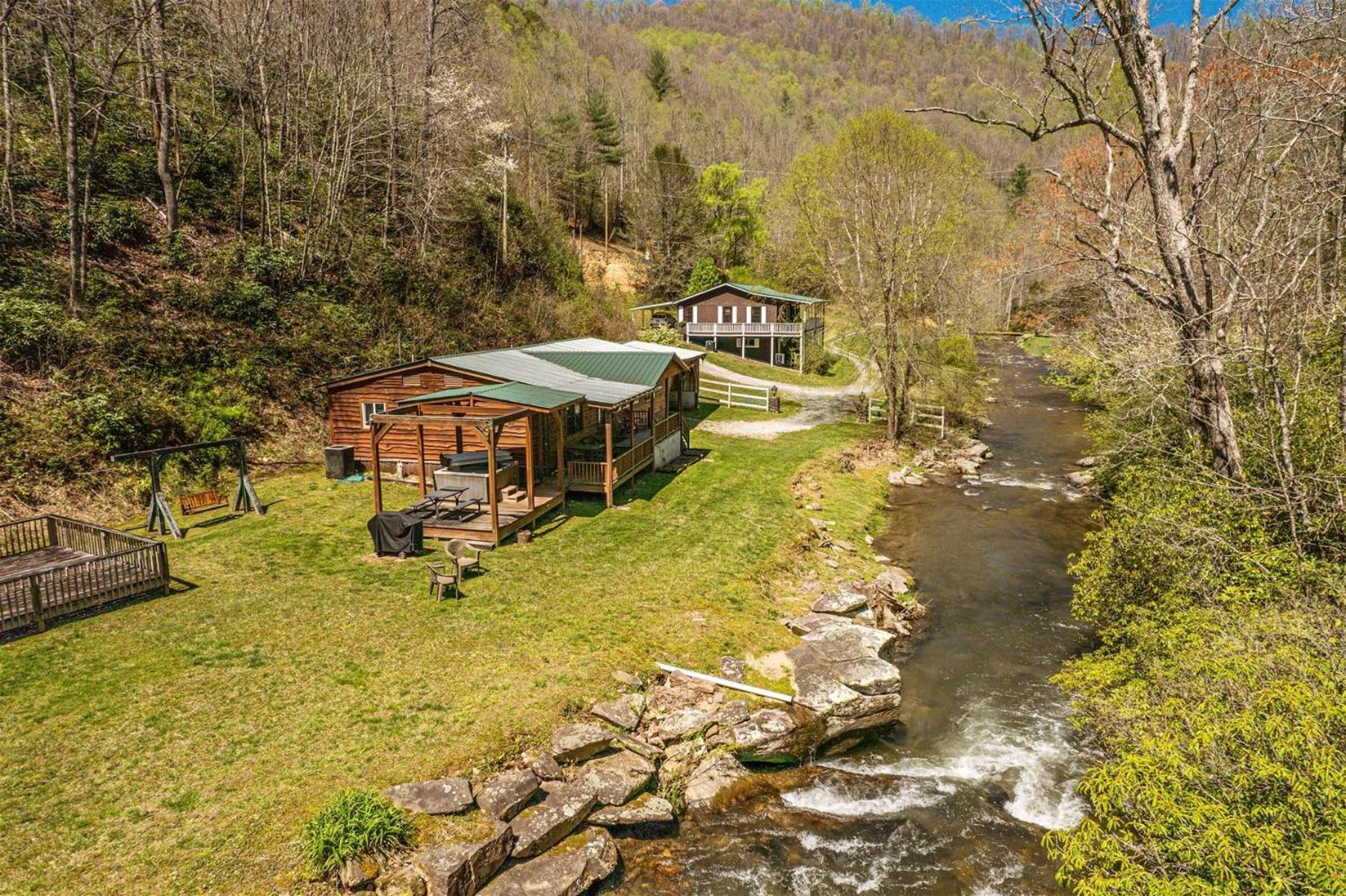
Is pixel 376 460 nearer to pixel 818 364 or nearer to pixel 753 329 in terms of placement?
pixel 753 329

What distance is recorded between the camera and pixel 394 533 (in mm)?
15258

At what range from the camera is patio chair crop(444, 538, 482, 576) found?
14.0m

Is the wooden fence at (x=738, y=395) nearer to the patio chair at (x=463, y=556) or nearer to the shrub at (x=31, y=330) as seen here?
the patio chair at (x=463, y=556)

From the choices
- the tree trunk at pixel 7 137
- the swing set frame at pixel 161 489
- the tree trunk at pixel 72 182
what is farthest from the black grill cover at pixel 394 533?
the tree trunk at pixel 7 137

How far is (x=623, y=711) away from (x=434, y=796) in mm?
3044

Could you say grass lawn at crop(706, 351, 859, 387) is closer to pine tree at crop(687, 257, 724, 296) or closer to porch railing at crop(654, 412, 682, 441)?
pine tree at crop(687, 257, 724, 296)

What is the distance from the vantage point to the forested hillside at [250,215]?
19.0m

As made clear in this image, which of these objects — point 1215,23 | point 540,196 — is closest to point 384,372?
point 1215,23

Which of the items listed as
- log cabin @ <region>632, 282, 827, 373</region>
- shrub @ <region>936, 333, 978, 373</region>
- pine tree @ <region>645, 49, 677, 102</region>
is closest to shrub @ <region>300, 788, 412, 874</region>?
shrub @ <region>936, 333, 978, 373</region>

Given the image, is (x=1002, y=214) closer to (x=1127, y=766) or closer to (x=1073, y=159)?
(x=1073, y=159)

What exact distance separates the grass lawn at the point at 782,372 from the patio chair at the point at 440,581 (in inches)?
1301

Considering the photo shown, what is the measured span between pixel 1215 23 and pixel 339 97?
107 ft

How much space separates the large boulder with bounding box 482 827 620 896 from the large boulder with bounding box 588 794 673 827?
0.78ft

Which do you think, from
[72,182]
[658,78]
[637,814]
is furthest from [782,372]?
[658,78]
